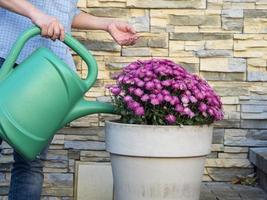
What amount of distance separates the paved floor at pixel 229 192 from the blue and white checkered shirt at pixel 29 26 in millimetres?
1018

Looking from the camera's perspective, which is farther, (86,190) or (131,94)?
(86,190)

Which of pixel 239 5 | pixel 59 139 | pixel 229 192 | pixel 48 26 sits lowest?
pixel 229 192

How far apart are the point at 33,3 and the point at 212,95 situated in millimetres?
698

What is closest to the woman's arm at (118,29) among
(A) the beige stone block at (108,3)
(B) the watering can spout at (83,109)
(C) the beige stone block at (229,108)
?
(B) the watering can spout at (83,109)

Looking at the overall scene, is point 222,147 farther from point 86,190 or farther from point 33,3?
point 33,3

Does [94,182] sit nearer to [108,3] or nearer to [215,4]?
[108,3]

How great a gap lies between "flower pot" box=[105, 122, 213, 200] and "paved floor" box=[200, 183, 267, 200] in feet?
1.90

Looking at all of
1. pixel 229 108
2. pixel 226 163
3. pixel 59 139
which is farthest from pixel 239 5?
pixel 59 139

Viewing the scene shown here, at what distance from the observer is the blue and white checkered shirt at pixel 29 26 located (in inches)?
89.4

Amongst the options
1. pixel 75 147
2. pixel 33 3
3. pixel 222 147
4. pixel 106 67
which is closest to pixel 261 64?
pixel 222 147

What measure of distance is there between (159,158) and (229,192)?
852mm

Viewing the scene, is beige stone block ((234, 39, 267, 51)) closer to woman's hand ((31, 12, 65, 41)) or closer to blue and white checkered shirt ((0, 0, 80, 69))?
blue and white checkered shirt ((0, 0, 80, 69))

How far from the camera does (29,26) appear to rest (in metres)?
2.30

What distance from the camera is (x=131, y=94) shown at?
2.33 metres
